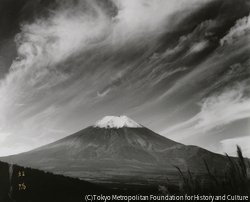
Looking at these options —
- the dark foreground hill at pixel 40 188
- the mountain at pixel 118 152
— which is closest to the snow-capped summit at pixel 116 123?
the mountain at pixel 118 152

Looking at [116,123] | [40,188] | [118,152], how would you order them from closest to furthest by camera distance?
[40,188] < [118,152] < [116,123]

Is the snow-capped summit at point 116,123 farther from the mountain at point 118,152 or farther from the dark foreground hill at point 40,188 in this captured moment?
the dark foreground hill at point 40,188

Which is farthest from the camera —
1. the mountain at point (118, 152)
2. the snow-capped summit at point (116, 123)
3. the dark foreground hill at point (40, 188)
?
the snow-capped summit at point (116, 123)

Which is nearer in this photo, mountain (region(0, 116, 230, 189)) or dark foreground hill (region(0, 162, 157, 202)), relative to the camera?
dark foreground hill (region(0, 162, 157, 202))

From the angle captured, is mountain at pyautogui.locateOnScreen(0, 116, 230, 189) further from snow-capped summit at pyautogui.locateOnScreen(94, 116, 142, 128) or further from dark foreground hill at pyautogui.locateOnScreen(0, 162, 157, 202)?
dark foreground hill at pyautogui.locateOnScreen(0, 162, 157, 202)

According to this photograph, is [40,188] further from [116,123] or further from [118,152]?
[116,123]

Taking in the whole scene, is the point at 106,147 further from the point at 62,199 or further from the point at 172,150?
the point at 62,199

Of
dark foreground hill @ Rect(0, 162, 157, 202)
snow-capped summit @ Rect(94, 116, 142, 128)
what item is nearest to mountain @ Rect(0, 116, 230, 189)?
snow-capped summit @ Rect(94, 116, 142, 128)

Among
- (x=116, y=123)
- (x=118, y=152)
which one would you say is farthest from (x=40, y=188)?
(x=116, y=123)
